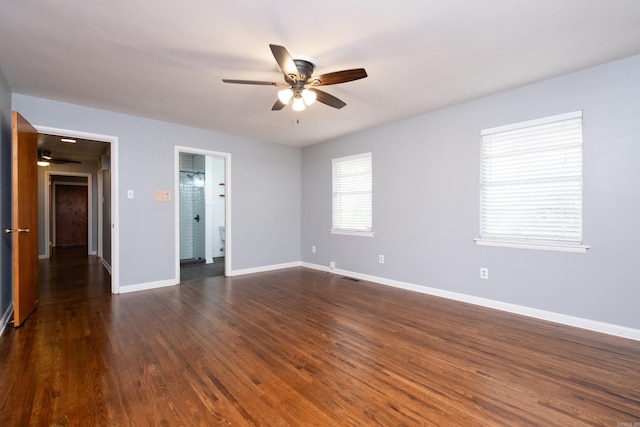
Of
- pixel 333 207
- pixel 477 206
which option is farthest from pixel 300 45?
pixel 333 207

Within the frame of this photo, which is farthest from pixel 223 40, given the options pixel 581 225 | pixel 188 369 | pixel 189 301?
pixel 581 225

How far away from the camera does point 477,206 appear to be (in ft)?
11.5

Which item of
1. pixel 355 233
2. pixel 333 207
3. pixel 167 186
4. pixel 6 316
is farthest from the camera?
pixel 333 207

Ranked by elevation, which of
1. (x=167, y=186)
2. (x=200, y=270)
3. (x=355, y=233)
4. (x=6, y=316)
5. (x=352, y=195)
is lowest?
(x=200, y=270)

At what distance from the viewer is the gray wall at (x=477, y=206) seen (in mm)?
2605

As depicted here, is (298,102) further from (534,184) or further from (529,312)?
(529,312)

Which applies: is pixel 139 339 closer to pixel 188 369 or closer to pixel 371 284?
pixel 188 369

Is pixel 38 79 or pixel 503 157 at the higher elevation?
pixel 38 79

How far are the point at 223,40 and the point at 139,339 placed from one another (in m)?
2.62

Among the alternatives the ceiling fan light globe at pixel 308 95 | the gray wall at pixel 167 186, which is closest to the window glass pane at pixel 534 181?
the ceiling fan light globe at pixel 308 95

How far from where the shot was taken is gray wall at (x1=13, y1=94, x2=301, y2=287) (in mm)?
3867

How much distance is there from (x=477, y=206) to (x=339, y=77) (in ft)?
7.64

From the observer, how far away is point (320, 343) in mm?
2490

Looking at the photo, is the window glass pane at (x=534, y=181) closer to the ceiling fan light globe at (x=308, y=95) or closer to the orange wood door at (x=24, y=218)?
the ceiling fan light globe at (x=308, y=95)
